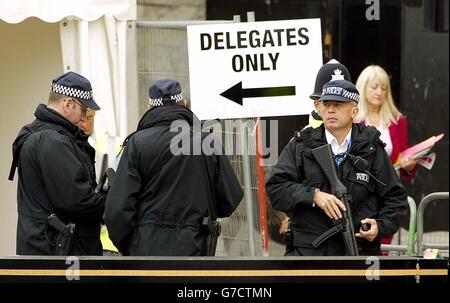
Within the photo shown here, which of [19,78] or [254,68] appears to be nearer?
[254,68]

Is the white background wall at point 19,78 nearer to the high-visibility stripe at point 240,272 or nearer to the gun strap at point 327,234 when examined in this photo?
the gun strap at point 327,234

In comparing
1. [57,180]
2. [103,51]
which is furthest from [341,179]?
[103,51]

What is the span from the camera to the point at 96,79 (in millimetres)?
8445

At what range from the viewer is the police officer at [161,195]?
6.60m

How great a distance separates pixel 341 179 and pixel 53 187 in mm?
1653

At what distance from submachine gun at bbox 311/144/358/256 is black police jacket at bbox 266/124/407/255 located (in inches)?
2.7

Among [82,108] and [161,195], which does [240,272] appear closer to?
[161,195]

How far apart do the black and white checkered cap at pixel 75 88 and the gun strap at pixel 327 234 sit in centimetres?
166

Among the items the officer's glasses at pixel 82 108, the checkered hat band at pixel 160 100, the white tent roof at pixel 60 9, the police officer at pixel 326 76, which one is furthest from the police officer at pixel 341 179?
the white tent roof at pixel 60 9

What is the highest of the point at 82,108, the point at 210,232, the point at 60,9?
the point at 60,9

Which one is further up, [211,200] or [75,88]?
[75,88]

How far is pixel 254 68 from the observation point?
7.87 meters
